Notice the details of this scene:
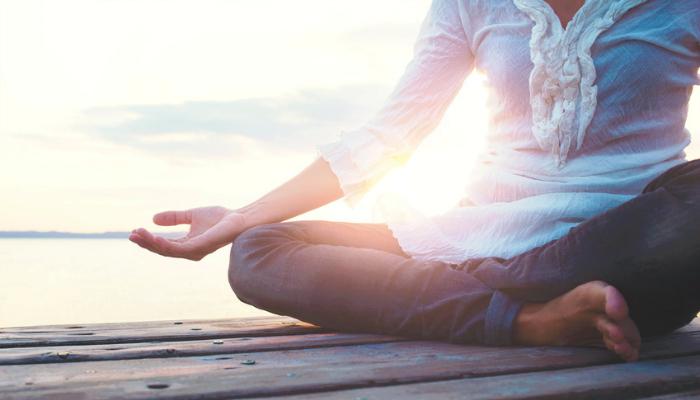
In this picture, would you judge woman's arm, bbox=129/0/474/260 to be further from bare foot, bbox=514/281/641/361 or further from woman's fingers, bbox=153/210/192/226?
bare foot, bbox=514/281/641/361

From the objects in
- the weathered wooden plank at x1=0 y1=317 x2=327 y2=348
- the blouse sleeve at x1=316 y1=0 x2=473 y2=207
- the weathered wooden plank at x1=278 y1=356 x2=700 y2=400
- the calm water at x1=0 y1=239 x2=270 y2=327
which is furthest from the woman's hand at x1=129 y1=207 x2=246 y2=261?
the calm water at x1=0 y1=239 x2=270 y2=327

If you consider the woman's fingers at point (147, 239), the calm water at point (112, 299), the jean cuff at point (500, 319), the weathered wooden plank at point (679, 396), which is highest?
the woman's fingers at point (147, 239)

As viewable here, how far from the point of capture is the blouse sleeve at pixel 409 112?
1.98 meters

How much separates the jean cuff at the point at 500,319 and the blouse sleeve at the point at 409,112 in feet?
1.91

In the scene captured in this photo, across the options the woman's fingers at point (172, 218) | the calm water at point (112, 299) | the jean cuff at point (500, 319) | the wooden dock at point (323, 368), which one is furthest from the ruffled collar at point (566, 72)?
the calm water at point (112, 299)

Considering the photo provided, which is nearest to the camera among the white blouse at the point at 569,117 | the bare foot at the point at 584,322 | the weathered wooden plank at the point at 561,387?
the weathered wooden plank at the point at 561,387

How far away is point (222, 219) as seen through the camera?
1.95m

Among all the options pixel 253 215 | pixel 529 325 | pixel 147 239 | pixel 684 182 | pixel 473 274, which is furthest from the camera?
pixel 253 215

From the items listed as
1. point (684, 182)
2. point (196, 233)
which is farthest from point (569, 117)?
point (196, 233)

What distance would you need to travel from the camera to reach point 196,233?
1.99 m

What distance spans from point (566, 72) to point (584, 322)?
600 mm

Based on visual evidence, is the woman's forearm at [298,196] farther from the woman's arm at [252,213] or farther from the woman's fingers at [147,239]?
the woman's fingers at [147,239]

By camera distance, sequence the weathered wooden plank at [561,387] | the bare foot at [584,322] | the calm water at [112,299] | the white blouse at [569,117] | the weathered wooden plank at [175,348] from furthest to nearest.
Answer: the calm water at [112,299] < the white blouse at [569,117] < the weathered wooden plank at [175,348] < the bare foot at [584,322] < the weathered wooden plank at [561,387]

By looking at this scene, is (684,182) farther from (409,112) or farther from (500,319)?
(409,112)
